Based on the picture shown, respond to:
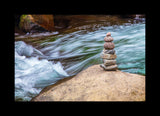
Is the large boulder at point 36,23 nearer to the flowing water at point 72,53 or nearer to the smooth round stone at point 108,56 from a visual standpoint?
the flowing water at point 72,53

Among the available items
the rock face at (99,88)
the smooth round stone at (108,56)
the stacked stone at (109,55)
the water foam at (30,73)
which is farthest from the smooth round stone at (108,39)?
the water foam at (30,73)

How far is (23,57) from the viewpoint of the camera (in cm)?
324

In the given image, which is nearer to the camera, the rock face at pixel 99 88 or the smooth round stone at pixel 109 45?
the rock face at pixel 99 88

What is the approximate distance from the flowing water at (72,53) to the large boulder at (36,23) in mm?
287

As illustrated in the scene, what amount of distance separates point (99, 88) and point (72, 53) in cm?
119

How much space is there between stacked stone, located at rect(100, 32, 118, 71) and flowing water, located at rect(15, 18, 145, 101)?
196mm

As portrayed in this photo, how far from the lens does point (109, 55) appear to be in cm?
343

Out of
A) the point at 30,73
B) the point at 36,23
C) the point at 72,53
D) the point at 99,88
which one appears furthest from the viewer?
the point at 72,53

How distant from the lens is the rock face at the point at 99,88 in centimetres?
270

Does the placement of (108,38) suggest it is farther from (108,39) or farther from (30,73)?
(30,73)

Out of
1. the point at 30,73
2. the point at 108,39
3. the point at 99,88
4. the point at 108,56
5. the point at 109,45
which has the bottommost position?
the point at 99,88

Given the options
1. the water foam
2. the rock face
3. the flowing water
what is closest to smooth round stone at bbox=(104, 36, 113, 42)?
the flowing water

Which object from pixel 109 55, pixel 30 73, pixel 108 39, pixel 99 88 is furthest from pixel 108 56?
pixel 30 73
